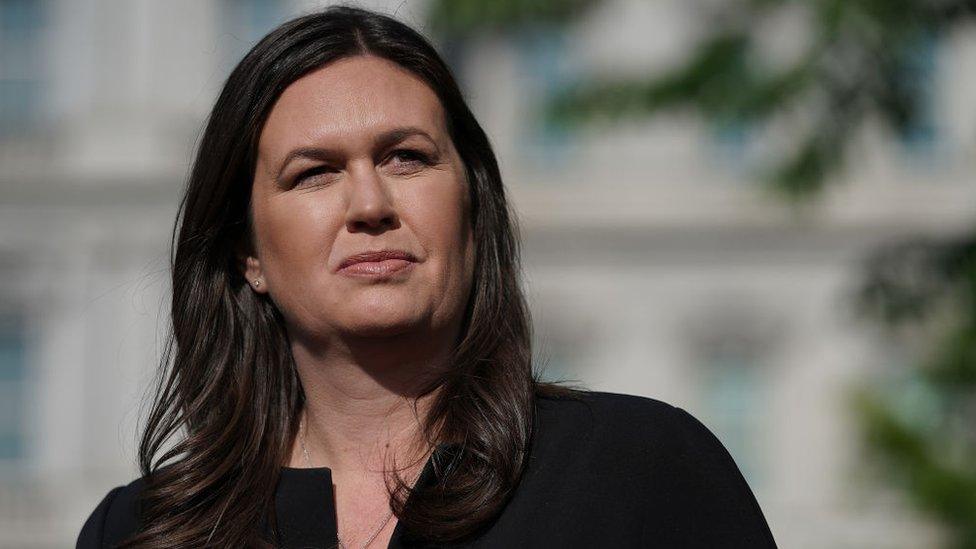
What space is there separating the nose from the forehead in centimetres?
7

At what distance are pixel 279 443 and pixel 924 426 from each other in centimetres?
362

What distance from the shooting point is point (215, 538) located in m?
2.87

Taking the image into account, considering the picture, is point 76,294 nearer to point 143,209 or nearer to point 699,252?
point 143,209

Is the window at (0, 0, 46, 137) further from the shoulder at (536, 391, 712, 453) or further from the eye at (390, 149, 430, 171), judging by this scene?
the shoulder at (536, 391, 712, 453)

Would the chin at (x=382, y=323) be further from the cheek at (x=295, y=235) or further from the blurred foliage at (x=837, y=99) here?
the blurred foliage at (x=837, y=99)

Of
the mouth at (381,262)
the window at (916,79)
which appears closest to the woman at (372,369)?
the mouth at (381,262)

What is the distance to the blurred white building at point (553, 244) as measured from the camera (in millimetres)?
25500

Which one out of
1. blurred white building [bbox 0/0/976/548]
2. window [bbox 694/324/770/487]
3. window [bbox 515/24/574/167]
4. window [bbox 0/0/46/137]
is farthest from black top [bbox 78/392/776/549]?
window [bbox 0/0/46/137]

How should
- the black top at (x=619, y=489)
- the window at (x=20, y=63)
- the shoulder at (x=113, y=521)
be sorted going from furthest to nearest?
the window at (x=20, y=63) < the shoulder at (x=113, y=521) < the black top at (x=619, y=489)

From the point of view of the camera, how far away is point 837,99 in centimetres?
677

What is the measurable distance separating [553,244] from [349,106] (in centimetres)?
2373

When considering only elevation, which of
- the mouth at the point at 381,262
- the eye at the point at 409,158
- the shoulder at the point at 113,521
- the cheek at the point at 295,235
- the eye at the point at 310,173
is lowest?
the shoulder at the point at 113,521

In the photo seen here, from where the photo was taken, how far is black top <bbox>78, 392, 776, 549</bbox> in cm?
267

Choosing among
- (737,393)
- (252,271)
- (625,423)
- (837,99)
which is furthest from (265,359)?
(737,393)
